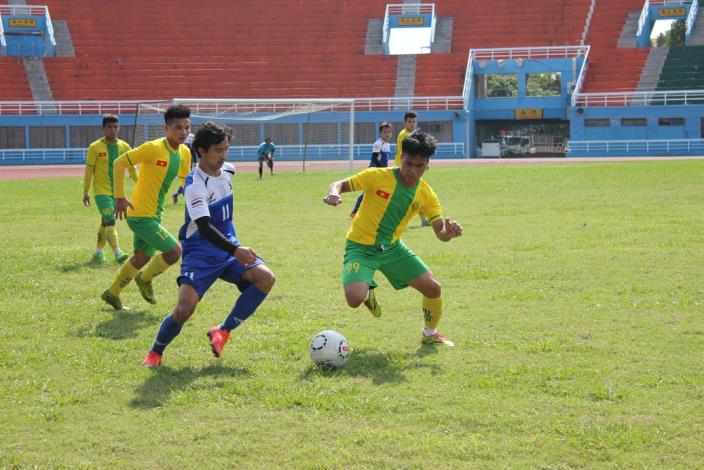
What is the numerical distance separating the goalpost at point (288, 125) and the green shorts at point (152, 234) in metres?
22.9

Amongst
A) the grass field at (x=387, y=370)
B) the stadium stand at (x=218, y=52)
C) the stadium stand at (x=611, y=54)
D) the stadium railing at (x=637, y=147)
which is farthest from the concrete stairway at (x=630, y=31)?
the grass field at (x=387, y=370)

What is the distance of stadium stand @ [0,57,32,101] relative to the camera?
154ft

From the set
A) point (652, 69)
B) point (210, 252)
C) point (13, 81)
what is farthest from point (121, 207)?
point (652, 69)

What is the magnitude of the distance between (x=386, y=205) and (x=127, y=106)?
1632 inches

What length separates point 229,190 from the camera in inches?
260

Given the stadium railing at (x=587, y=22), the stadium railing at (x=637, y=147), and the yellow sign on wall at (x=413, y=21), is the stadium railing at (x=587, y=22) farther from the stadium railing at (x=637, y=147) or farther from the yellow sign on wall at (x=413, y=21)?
the yellow sign on wall at (x=413, y=21)

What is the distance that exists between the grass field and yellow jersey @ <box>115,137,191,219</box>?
3.42ft

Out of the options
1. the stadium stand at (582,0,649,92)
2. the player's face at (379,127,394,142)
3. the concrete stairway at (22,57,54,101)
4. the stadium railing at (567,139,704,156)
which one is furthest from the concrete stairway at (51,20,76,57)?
the player's face at (379,127,394,142)

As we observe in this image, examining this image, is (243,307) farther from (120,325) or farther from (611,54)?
(611,54)

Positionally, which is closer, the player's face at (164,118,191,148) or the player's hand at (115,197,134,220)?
the player's face at (164,118,191,148)

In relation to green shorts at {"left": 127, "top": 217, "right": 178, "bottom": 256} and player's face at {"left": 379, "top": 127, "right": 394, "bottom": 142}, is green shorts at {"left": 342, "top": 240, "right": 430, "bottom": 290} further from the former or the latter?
player's face at {"left": 379, "top": 127, "right": 394, "bottom": 142}

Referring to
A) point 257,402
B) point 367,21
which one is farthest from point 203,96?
point 257,402

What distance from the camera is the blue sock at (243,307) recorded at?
6.53 meters

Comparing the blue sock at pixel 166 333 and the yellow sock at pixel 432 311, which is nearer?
the blue sock at pixel 166 333
